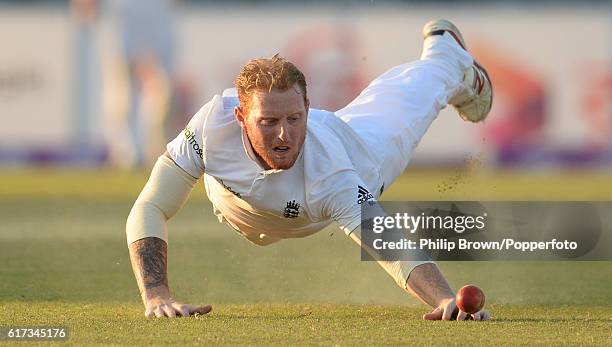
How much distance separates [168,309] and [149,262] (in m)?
0.39

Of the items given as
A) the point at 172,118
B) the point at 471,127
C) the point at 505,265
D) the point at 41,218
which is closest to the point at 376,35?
the point at 471,127

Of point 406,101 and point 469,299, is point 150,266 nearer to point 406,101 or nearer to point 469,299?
point 469,299

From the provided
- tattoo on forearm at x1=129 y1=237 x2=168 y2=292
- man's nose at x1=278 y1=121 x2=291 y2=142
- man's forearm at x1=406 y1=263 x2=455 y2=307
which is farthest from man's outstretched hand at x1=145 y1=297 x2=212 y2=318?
man's forearm at x1=406 y1=263 x2=455 y2=307

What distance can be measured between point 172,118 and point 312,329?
47.7 ft

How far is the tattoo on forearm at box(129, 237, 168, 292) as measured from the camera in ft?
21.3

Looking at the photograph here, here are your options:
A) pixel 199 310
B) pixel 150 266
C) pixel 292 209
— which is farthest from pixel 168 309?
pixel 292 209

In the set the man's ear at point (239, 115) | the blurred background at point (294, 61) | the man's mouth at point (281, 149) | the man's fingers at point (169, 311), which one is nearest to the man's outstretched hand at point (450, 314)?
the man's mouth at point (281, 149)

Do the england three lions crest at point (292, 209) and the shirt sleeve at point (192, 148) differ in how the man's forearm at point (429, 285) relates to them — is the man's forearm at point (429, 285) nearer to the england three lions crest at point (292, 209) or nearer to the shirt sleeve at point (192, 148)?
the england three lions crest at point (292, 209)

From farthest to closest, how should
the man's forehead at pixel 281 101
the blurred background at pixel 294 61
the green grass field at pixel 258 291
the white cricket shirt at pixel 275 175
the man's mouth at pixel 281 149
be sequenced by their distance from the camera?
the blurred background at pixel 294 61
the white cricket shirt at pixel 275 175
the man's mouth at pixel 281 149
the man's forehead at pixel 281 101
the green grass field at pixel 258 291

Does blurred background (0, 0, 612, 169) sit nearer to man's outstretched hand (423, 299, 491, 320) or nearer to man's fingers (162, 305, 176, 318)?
man's fingers (162, 305, 176, 318)

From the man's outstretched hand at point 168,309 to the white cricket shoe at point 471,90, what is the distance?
3.07 meters

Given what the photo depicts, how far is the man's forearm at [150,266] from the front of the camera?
21.2 feet

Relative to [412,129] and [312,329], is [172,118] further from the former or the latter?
[312,329]

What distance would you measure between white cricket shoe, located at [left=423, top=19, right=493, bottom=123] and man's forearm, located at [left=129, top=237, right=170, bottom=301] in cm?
285
